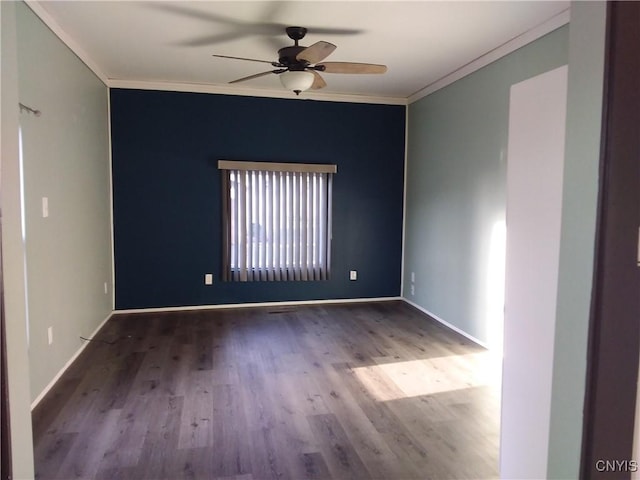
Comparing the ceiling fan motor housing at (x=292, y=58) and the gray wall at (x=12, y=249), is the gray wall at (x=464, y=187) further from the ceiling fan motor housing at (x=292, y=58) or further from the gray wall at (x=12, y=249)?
the gray wall at (x=12, y=249)

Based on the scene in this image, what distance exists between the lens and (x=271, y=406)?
2848 millimetres

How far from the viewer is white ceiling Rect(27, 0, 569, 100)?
2918 mm

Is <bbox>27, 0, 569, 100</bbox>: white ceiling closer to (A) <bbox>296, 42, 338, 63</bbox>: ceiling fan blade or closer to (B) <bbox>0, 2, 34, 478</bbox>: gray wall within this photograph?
(A) <bbox>296, 42, 338, 63</bbox>: ceiling fan blade

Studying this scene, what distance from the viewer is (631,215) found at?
1.13m

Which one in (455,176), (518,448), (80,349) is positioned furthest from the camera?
(455,176)

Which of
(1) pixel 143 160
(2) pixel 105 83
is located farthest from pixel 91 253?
(2) pixel 105 83

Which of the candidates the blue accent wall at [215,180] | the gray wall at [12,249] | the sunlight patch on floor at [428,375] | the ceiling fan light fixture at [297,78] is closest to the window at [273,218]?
the blue accent wall at [215,180]

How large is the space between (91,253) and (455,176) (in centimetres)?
354

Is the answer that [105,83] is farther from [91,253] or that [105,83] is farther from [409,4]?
[409,4]

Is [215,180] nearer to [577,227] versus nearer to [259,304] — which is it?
[259,304]

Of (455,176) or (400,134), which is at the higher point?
(400,134)

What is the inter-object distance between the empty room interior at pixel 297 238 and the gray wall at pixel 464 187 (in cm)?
3

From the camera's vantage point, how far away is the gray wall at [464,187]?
3.73 m

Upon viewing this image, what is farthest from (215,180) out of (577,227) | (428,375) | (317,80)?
(577,227)
